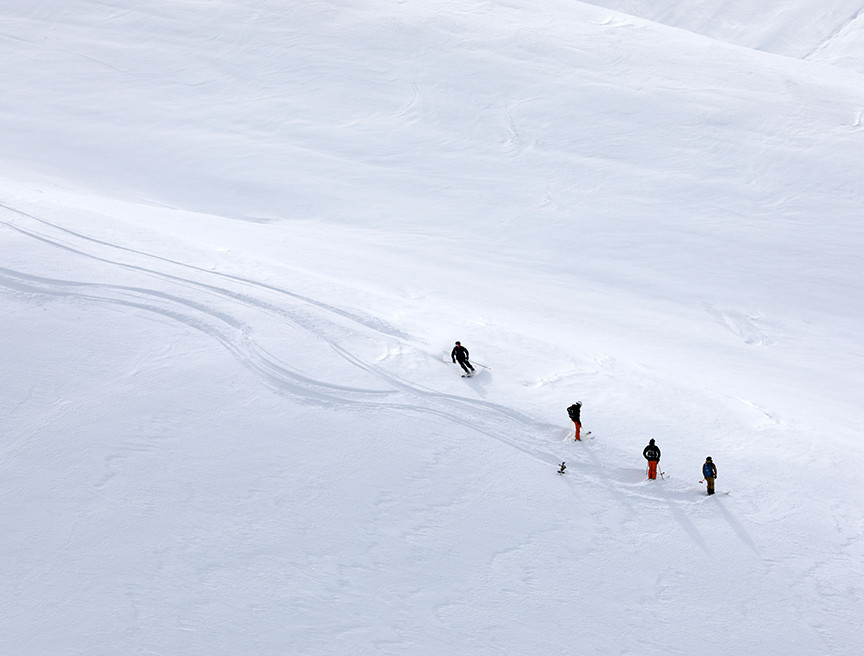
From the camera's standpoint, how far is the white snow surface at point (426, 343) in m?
12.1

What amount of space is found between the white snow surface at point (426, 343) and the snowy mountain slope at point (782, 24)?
60.3 feet

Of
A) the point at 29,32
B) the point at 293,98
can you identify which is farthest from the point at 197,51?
the point at 29,32

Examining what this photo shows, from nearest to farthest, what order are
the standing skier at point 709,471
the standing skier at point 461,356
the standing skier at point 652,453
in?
the standing skier at point 709,471 → the standing skier at point 652,453 → the standing skier at point 461,356

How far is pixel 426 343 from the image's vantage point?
1736 cm

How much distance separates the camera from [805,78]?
106 ft

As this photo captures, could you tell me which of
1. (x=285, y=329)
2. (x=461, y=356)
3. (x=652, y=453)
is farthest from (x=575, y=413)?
(x=285, y=329)

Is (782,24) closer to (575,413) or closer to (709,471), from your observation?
(575,413)

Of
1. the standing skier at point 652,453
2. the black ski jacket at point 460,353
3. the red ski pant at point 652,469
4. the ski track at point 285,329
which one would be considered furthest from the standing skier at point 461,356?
the red ski pant at point 652,469

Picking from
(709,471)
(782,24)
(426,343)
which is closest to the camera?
(709,471)

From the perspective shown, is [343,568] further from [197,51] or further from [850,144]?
[197,51]

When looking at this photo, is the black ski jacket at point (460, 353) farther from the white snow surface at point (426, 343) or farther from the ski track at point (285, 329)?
the ski track at point (285, 329)

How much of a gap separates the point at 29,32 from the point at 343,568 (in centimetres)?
3402

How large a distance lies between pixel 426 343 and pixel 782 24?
47.9 metres

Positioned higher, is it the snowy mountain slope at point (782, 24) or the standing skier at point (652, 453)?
the snowy mountain slope at point (782, 24)
